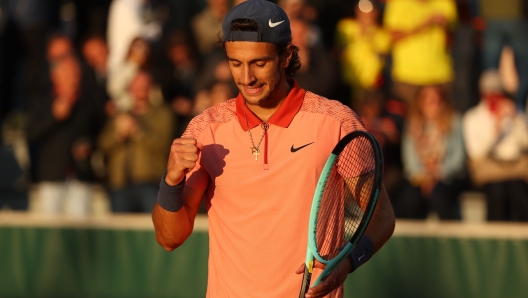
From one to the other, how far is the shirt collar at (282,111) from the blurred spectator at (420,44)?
6.15 metres

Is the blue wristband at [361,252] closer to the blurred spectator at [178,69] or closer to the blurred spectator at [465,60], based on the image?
the blurred spectator at [465,60]

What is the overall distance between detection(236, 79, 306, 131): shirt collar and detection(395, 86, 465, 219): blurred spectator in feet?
18.1

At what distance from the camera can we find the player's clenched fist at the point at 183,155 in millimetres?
4168

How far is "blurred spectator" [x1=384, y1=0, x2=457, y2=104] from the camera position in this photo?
1059cm

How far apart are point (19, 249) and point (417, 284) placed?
4.19m

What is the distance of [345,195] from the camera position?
14.5 ft

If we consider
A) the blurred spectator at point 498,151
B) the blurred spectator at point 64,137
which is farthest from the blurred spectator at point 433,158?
the blurred spectator at point 64,137

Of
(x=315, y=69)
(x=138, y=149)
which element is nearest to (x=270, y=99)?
(x=315, y=69)

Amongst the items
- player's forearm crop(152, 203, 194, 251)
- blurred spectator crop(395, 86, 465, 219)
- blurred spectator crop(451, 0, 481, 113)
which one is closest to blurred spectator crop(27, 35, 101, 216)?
blurred spectator crop(395, 86, 465, 219)

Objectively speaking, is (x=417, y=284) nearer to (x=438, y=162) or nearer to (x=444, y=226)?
(x=444, y=226)

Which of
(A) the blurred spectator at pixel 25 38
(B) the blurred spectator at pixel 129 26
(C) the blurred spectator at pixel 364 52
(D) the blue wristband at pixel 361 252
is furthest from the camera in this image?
(A) the blurred spectator at pixel 25 38

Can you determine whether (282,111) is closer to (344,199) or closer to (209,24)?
(344,199)

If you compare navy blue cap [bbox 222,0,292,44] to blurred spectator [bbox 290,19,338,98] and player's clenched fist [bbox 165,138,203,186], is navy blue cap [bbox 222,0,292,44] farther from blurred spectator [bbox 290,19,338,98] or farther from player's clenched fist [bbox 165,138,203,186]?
blurred spectator [bbox 290,19,338,98]

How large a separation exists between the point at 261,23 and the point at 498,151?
5.98 metres
